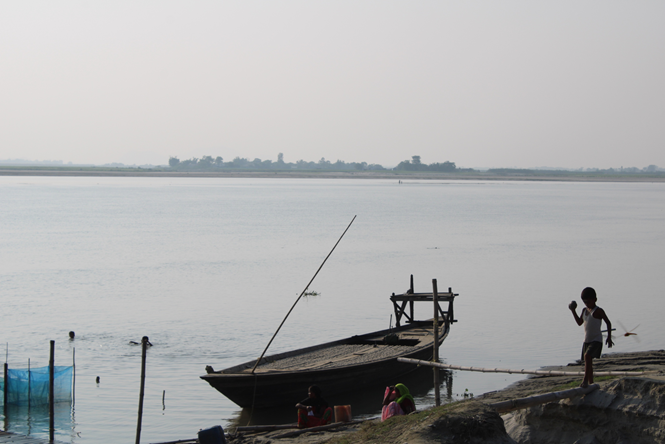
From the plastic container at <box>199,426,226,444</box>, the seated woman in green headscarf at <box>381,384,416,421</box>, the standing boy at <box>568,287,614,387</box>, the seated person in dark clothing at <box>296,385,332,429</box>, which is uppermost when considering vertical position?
the standing boy at <box>568,287,614,387</box>

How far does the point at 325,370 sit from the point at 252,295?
1391cm

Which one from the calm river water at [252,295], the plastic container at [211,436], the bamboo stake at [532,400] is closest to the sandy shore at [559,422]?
the bamboo stake at [532,400]

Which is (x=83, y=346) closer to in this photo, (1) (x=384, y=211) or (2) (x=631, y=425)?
(2) (x=631, y=425)

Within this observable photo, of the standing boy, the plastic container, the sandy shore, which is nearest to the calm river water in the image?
the plastic container

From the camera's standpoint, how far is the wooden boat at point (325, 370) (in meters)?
12.9

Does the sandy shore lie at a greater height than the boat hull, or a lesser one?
greater

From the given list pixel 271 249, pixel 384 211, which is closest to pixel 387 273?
pixel 271 249

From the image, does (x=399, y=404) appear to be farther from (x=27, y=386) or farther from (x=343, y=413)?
(x=27, y=386)

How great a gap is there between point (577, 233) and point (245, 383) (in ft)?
148

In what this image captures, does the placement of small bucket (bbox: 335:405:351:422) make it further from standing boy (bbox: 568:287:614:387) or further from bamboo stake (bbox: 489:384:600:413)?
standing boy (bbox: 568:287:614:387)

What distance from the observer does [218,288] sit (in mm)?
28547

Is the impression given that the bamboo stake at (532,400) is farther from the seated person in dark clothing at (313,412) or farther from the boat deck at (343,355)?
the boat deck at (343,355)

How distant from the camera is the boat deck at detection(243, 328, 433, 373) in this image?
1419cm

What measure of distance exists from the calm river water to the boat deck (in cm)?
105
